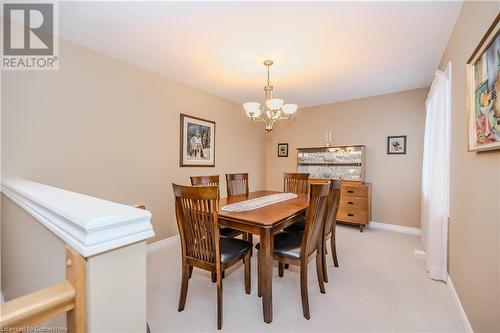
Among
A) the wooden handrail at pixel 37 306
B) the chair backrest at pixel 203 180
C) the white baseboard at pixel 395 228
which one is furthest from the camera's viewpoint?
the white baseboard at pixel 395 228

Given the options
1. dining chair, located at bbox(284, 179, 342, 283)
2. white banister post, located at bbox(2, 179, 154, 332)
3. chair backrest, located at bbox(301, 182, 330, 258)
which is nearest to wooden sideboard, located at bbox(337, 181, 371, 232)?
dining chair, located at bbox(284, 179, 342, 283)

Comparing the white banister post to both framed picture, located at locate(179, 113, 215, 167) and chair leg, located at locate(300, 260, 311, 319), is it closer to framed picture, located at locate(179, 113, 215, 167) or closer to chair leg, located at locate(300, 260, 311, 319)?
chair leg, located at locate(300, 260, 311, 319)

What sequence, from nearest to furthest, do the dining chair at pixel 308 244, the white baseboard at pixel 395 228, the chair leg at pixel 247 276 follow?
1. the dining chair at pixel 308 244
2. the chair leg at pixel 247 276
3. the white baseboard at pixel 395 228

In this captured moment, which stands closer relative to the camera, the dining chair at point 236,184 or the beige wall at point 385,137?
the dining chair at point 236,184

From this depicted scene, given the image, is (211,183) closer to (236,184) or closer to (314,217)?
(236,184)

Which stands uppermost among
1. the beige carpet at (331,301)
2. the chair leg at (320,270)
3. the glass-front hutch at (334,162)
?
the glass-front hutch at (334,162)

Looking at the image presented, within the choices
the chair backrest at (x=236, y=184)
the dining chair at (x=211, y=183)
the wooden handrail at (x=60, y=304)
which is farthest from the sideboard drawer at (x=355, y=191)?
the wooden handrail at (x=60, y=304)

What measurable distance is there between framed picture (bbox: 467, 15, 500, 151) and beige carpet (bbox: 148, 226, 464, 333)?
1353 mm

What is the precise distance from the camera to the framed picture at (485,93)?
118 cm

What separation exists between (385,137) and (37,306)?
4577mm

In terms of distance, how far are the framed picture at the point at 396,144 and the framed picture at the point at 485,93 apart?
2446mm

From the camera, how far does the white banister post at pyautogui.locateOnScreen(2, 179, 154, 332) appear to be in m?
0.56

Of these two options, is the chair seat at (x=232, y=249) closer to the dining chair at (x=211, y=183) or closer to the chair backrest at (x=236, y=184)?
the dining chair at (x=211, y=183)

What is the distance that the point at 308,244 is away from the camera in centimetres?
174
